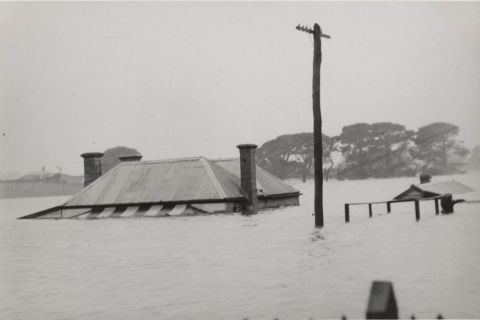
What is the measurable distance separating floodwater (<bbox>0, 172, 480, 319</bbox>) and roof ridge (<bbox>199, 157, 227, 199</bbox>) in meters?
7.11

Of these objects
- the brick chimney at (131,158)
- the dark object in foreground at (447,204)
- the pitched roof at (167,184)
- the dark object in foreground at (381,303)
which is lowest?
the dark object in foreground at (447,204)

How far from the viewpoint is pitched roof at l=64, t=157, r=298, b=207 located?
101 feet

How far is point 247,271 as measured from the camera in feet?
41.2

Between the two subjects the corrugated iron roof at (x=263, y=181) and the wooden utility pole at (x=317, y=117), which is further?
the corrugated iron roof at (x=263, y=181)

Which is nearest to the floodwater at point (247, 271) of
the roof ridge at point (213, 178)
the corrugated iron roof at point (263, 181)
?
the roof ridge at point (213, 178)

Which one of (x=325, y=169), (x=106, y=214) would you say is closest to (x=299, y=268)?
(x=106, y=214)

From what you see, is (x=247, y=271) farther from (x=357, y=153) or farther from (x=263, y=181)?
(x=357, y=153)

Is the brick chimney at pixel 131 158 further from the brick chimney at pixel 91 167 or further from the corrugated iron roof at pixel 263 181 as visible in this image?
the corrugated iron roof at pixel 263 181

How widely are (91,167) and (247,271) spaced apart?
25682 mm

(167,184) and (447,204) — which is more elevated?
(167,184)

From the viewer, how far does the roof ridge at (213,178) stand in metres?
30.2

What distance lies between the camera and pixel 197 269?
1315 centimetres

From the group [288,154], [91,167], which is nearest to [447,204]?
[91,167]

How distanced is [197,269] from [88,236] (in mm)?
10673
